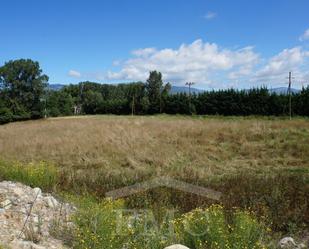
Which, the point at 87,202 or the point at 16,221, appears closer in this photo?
the point at 16,221

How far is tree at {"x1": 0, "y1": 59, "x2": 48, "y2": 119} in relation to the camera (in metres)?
70.9

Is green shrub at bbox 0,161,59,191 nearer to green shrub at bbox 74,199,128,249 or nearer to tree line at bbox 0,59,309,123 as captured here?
green shrub at bbox 74,199,128,249

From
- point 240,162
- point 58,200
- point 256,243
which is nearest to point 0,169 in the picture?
point 58,200

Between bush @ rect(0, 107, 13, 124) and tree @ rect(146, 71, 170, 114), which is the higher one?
tree @ rect(146, 71, 170, 114)

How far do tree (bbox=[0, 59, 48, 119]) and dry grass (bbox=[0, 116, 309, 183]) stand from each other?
51.9 m

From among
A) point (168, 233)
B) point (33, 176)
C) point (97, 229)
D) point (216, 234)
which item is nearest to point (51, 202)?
point (33, 176)

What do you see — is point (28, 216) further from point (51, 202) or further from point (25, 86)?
point (25, 86)

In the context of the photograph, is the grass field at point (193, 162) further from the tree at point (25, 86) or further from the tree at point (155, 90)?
the tree at point (25, 86)

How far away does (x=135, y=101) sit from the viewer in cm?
6931

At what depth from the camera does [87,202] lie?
6.75 meters

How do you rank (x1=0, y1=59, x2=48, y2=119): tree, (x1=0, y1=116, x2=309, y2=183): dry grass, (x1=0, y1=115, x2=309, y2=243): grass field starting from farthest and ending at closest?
(x1=0, y1=59, x2=48, y2=119): tree
(x1=0, y1=116, x2=309, y2=183): dry grass
(x1=0, y1=115, x2=309, y2=243): grass field

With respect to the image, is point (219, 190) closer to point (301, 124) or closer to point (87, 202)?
point (87, 202)

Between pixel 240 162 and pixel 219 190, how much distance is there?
6.73 metres

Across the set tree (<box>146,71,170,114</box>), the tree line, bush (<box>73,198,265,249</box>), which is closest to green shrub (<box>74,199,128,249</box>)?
bush (<box>73,198,265,249</box>)
